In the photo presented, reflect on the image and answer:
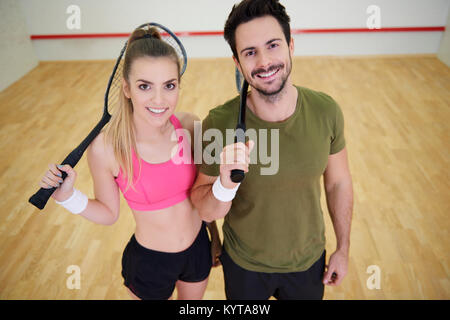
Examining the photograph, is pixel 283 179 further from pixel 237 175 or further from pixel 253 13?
pixel 253 13

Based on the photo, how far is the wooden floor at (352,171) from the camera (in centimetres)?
239

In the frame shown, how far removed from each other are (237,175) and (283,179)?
255 millimetres

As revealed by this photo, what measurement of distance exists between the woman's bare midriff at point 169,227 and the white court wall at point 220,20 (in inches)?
194

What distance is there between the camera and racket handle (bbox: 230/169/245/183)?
3.68 feet

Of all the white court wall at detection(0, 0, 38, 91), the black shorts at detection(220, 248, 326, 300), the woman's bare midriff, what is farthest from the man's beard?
the white court wall at detection(0, 0, 38, 91)

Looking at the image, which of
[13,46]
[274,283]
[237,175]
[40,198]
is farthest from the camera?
[13,46]

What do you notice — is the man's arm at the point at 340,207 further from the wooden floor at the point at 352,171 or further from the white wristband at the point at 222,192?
the wooden floor at the point at 352,171

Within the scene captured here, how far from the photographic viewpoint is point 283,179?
1.31 metres

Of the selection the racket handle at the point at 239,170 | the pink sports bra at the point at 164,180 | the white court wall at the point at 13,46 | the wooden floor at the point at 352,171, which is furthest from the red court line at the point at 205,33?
the racket handle at the point at 239,170

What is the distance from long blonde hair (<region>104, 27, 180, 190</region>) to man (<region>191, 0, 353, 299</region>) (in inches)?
9.9

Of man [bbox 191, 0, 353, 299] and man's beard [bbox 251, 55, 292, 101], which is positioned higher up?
man's beard [bbox 251, 55, 292, 101]

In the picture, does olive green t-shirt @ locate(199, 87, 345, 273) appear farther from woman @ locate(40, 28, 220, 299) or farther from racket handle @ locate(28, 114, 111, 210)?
racket handle @ locate(28, 114, 111, 210)

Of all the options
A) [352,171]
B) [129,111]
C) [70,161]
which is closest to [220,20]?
[352,171]
